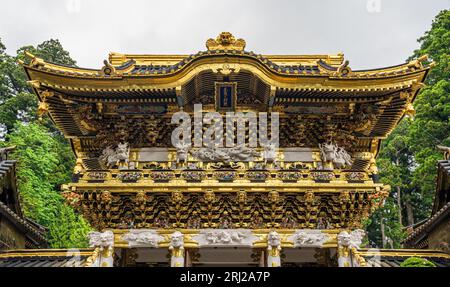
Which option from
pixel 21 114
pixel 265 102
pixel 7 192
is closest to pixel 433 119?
pixel 265 102

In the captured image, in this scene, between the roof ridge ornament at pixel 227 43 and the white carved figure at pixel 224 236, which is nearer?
the white carved figure at pixel 224 236

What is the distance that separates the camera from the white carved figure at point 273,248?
10562mm

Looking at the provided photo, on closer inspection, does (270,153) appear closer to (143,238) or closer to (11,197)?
(143,238)

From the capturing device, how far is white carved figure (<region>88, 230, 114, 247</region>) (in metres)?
10.7

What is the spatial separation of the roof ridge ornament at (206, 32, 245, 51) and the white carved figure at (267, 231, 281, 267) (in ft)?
17.5

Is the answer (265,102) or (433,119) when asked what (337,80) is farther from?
(433,119)

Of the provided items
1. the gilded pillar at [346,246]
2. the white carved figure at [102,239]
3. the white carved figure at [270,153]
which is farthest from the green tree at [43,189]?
the gilded pillar at [346,246]

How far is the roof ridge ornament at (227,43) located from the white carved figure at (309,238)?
5490 mm

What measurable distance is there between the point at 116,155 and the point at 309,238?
6039 millimetres

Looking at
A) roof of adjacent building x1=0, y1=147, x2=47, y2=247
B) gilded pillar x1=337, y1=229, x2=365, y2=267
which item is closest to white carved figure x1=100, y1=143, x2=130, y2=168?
roof of adjacent building x1=0, y1=147, x2=47, y2=247

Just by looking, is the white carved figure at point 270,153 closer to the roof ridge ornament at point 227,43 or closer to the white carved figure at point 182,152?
the white carved figure at point 182,152

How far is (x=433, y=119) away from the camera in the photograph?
22.1 metres

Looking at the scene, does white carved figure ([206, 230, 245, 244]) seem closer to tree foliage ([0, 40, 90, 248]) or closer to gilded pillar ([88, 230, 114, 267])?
gilded pillar ([88, 230, 114, 267])

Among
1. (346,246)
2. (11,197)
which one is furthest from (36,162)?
(346,246)
